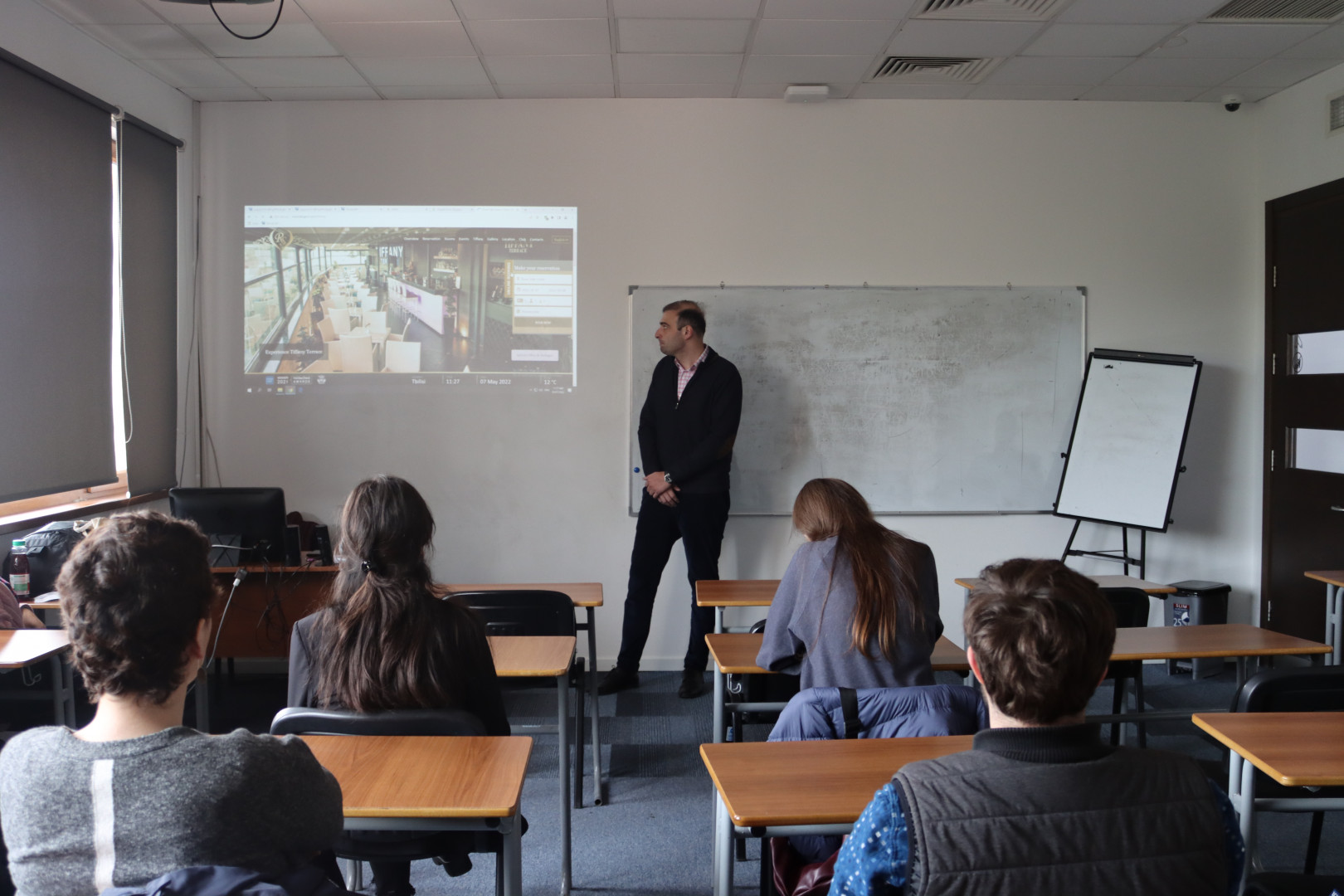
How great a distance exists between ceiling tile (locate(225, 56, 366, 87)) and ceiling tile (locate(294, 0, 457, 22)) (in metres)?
0.45

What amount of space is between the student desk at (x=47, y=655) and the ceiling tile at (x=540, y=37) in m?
2.78

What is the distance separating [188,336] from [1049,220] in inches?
179

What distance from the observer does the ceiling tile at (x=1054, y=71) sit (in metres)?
4.15

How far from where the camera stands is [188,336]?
4.52m

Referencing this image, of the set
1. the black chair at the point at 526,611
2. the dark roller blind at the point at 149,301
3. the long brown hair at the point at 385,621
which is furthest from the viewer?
the dark roller blind at the point at 149,301

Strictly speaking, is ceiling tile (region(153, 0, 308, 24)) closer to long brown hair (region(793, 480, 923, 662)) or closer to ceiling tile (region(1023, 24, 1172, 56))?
long brown hair (region(793, 480, 923, 662))

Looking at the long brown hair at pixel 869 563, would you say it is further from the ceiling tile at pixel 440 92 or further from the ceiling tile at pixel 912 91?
the ceiling tile at pixel 440 92

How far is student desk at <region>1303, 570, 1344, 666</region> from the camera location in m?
3.61

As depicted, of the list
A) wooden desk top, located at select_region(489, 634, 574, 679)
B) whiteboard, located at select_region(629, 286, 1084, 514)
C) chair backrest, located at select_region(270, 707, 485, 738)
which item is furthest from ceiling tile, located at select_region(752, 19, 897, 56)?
chair backrest, located at select_region(270, 707, 485, 738)

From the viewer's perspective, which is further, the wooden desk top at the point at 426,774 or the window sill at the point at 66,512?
the window sill at the point at 66,512

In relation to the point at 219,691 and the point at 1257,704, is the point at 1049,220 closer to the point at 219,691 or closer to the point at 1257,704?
the point at 1257,704

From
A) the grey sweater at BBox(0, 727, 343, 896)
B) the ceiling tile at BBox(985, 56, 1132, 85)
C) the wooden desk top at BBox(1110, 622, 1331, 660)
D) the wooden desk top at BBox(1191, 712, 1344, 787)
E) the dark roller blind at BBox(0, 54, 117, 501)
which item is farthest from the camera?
the ceiling tile at BBox(985, 56, 1132, 85)

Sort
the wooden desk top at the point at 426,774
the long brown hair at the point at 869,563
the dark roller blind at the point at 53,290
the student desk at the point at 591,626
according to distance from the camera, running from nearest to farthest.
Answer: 1. the wooden desk top at the point at 426,774
2. the long brown hair at the point at 869,563
3. the student desk at the point at 591,626
4. the dark roller blind at the point at 53,290

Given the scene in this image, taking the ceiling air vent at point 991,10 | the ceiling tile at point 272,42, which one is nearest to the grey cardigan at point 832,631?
the ceiling air vent at point 991,10
